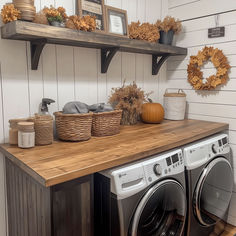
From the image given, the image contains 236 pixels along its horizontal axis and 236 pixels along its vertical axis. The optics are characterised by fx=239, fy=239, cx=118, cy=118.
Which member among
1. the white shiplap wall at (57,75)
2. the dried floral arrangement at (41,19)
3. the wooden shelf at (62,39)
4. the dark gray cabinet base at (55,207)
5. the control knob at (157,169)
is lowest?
the dark gray cabinet base at (55,207)

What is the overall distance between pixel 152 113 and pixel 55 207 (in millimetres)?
1225

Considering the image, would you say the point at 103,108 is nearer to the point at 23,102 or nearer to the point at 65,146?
the point at 65,146

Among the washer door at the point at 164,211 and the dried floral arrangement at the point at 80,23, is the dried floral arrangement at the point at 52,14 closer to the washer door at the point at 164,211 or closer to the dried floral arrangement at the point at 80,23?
the dried floral arrangement at the point at 80,23

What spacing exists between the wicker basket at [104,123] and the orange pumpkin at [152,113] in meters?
0.45

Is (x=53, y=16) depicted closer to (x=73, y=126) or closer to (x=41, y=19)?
(x=41, y=19)

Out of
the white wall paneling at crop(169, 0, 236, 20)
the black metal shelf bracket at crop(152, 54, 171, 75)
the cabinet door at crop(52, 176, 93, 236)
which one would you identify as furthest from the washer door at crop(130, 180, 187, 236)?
the white wall paneling at crop(169, 0, 236, 20)

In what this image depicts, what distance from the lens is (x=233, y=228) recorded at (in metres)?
2.10

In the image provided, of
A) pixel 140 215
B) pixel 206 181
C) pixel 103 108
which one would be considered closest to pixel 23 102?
pixel 103 108

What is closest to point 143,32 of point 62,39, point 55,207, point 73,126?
point 62,39

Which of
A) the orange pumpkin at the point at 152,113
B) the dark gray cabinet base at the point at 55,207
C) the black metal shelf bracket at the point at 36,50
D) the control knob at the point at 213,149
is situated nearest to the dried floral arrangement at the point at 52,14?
the black metal shelf bracket at the point at 36,50

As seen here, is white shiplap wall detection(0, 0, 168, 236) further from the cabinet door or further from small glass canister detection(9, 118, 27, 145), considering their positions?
the cabinet door

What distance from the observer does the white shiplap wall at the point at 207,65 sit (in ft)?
6.61

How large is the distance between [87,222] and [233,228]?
157 cm

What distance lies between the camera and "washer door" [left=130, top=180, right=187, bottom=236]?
130 cm
